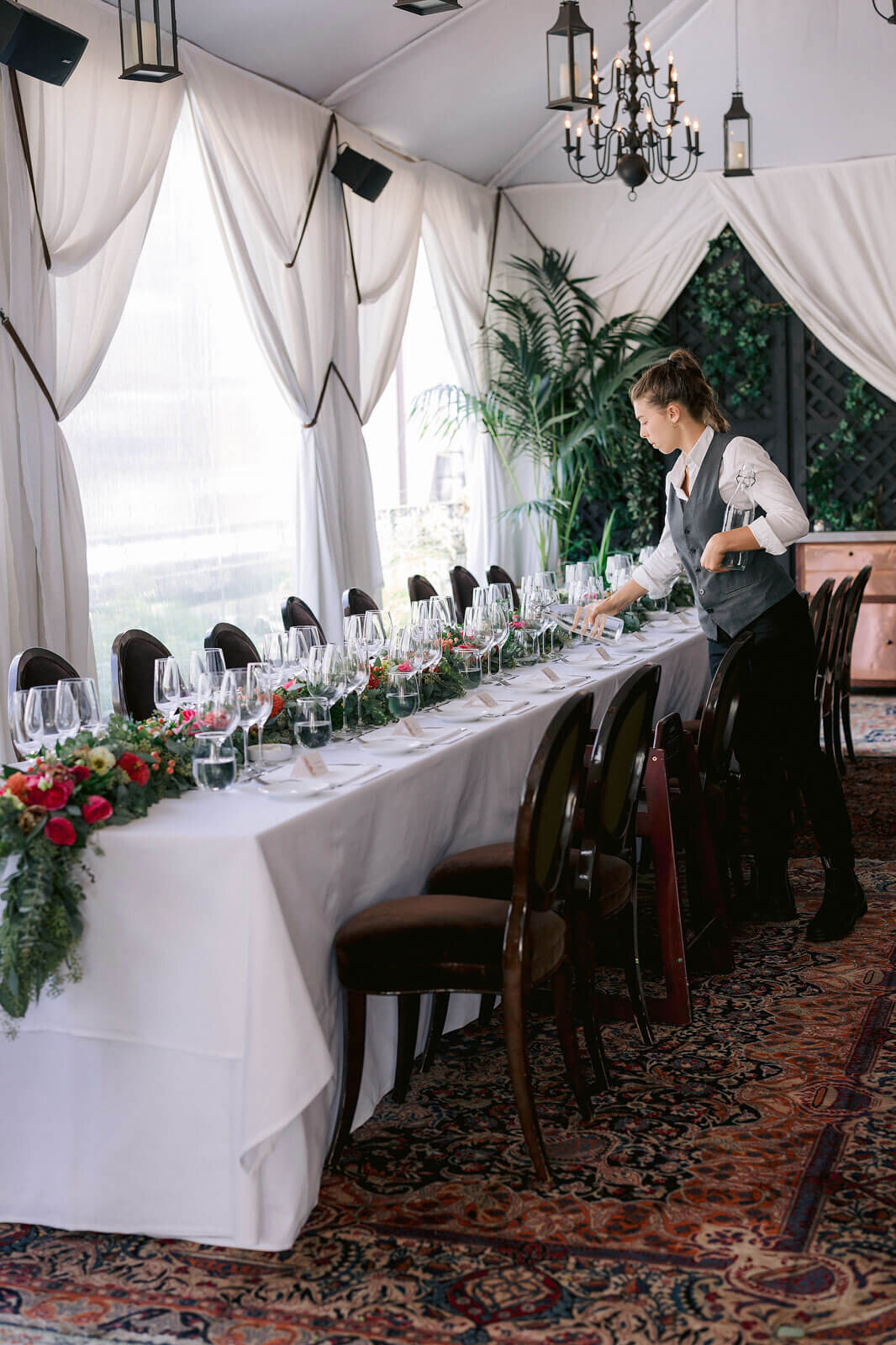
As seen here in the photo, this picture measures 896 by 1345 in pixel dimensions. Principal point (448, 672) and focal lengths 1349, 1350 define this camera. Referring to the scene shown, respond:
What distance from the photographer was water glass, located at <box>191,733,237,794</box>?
2.57m

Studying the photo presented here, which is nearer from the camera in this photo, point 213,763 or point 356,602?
point 213,763

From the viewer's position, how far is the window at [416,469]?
826 centimetres

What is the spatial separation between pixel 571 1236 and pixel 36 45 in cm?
374

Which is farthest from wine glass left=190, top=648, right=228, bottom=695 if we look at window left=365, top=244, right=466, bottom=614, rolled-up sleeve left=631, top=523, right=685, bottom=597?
window left=365, top=244, right=466, bottom=614

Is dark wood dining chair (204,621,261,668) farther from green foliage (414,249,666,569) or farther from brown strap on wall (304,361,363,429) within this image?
green foliage (414,249,666,569)

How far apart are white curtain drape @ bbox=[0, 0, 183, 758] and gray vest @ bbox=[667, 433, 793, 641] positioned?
225cm

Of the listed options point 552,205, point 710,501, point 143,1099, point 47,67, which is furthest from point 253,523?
point 143,1099

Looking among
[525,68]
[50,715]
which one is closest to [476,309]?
[525,68]

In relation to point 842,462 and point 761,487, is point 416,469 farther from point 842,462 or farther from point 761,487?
point 761,487

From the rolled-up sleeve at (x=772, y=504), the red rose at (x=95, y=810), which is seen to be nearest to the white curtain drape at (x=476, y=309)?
the rolled-up sleeve at (x=772, y=504)

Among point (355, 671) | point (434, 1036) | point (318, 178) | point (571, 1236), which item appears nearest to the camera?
point (571, 1236)

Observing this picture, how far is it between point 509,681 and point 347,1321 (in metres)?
2.13

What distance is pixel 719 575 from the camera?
3.94 metres

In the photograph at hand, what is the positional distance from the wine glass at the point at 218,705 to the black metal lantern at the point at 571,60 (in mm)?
2822
